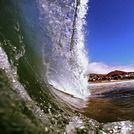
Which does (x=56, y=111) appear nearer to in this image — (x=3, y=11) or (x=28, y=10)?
(x=3, y=11)

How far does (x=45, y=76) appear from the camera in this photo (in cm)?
520

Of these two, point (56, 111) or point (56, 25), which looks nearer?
point (56, 111)

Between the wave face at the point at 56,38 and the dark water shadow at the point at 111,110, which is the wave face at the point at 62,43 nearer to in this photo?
the wave face at the point at 56,38

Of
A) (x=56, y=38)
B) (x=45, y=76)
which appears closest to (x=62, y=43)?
(x=56, y=38)

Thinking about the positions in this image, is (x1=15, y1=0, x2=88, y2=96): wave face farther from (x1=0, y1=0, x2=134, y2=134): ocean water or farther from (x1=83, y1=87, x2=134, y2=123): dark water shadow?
(x1=83, y1=87, x2=134, y2=123): dark water shadow

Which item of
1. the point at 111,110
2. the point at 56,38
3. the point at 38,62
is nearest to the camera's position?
the point at 111,110

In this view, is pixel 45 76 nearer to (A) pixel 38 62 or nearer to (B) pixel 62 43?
(A) pixel 38 62

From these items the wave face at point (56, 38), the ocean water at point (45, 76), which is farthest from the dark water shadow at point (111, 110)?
the wave face at point (56, 38)

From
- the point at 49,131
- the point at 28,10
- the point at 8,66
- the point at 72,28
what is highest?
the point at 72,28

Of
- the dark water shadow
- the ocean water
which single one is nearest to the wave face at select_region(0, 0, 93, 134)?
the ocean water

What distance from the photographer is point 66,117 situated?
8.54 feet

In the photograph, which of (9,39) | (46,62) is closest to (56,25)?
(46,62)

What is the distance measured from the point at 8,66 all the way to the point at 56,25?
4416 millimetres

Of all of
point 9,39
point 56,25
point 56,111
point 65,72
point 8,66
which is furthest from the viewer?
point 65,72
